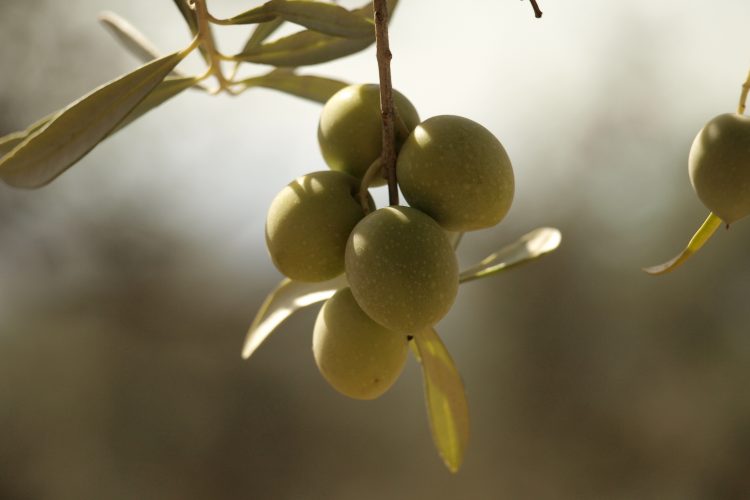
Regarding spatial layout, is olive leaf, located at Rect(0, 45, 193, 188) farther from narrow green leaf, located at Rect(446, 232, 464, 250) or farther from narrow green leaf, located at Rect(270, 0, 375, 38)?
narrow green leaf, located at Rect(446, 232, 464, 250)

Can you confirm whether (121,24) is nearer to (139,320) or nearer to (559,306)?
(139,320)

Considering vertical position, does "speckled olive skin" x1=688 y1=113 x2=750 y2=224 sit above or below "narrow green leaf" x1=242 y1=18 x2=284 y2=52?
below

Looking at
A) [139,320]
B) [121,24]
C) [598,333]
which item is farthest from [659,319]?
[121,24]

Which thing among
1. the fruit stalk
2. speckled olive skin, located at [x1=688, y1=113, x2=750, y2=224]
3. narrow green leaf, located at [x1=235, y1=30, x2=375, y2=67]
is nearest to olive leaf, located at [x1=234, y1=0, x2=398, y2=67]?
narrow green leaf, located at [x1=235, y1=30, x2=375, y2=67]

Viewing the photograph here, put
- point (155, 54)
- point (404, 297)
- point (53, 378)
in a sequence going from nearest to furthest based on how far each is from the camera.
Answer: point (404, 297), point (155, 54), point (53, 378)

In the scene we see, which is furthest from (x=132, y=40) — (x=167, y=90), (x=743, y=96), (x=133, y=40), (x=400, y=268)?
(x=743, y=96)

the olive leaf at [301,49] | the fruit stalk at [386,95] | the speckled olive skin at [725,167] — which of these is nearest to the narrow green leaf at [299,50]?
the olive leaf at [301,49]
